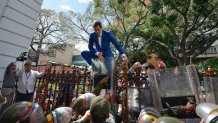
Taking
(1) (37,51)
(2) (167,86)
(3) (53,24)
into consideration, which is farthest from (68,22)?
(2) (167,86)

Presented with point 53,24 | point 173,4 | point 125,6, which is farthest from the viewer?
point 53,24

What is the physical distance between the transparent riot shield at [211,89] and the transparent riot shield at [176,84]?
0.23m

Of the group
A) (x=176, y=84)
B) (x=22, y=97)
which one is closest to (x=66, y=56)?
(x=22, y=97)

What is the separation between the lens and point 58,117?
9.23 feet

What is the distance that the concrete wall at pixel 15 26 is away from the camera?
5688 mm

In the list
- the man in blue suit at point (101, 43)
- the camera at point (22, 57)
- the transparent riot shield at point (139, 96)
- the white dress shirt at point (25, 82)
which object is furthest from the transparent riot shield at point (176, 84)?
the camera at point (22, 57)

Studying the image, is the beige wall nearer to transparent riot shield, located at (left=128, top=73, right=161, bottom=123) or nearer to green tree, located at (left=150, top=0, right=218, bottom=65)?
green tree, located at (left=150, top=0, right=218, bottom=65)

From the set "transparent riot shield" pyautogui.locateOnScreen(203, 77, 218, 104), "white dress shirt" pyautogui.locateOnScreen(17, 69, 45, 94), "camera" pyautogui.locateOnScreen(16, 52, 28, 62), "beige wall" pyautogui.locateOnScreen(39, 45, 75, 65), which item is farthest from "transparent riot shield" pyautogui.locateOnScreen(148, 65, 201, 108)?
"beige wall" pyautogui.locateOnScreen(39, 45, 75, 65)

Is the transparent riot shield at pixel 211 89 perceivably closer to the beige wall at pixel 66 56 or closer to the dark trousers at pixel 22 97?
the dark trousers at pixel 22 97

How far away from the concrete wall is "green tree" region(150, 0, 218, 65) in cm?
1025

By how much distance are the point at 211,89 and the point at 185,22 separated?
495 inches

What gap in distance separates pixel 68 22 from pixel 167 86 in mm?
22902

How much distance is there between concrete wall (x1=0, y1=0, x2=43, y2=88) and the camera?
5688mm

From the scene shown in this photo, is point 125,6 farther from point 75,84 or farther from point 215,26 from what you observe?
point 75,84
